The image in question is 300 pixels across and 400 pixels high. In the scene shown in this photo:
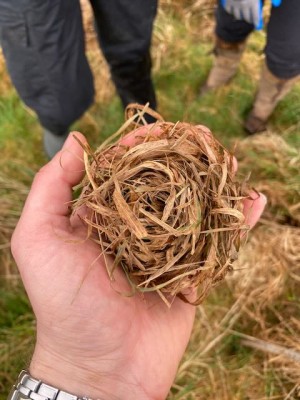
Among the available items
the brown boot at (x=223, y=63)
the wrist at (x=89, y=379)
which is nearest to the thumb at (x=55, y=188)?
the wrist at (x=89, y=379)

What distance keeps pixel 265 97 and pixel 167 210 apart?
125 centimetres

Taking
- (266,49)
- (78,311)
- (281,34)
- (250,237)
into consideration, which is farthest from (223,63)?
(78,311)

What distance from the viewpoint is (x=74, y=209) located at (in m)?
1.09

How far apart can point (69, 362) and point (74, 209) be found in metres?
0.41

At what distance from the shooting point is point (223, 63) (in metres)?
2.19

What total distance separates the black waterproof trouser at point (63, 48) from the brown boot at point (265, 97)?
21.2 inches

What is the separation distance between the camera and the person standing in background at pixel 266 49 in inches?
60.6

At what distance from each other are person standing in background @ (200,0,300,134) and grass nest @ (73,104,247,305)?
2.33 ft

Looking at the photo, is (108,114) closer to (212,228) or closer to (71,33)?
(71,33)

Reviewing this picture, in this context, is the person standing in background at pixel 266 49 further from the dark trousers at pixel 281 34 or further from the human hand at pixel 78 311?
the human hand at pixel 78 311

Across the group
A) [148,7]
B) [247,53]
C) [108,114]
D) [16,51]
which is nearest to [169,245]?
[16,51]

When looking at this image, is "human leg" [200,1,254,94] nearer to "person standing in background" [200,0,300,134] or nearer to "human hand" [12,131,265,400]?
"person standing in background" [200,0,300,134]

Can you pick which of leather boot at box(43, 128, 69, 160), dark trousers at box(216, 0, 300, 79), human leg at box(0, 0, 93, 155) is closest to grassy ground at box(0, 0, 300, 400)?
leather boot at box(43, 128, 69, 160)

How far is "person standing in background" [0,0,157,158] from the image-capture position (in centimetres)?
136
